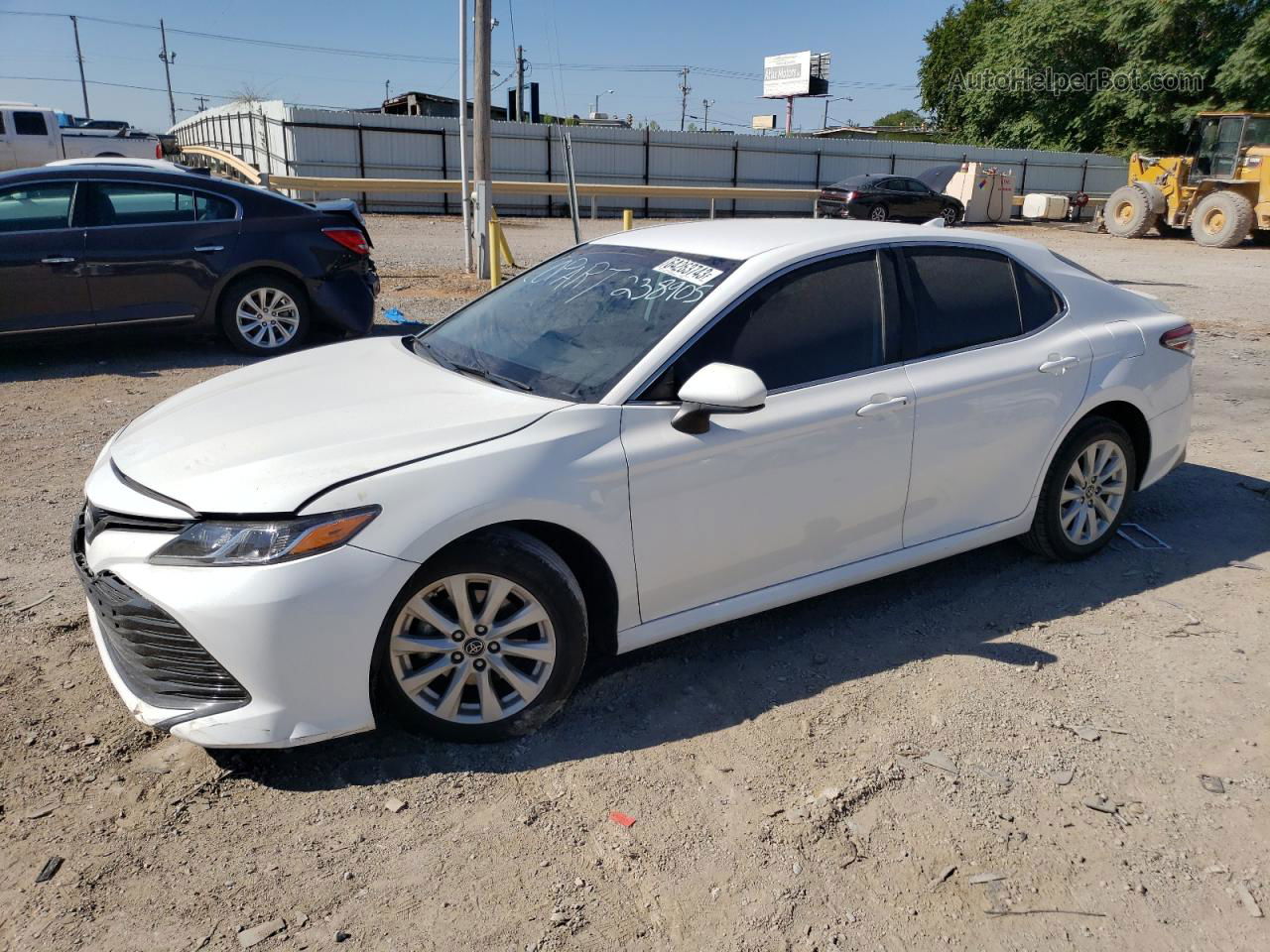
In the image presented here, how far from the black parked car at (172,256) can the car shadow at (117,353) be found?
13 centimetres

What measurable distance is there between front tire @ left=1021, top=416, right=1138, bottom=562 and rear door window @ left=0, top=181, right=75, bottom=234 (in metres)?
7.32

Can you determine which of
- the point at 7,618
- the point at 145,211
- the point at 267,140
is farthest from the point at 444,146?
the point at 7,618

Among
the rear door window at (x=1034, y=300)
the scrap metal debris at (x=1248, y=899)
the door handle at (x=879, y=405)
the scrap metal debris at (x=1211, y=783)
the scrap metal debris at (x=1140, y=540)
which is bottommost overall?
the scrap metal debris at (x=1248, y=899)

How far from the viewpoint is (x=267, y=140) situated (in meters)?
31.2

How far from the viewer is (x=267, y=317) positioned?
28.1ft

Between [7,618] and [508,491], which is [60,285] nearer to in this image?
[7,618]

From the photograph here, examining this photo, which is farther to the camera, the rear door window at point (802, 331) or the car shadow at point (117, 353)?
the car shadow at point (117, 353)

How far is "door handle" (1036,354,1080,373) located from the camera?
4281 mm

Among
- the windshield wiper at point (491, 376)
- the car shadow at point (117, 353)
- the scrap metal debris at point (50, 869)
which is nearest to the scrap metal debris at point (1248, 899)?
the windshield wiper at point (491, 376)

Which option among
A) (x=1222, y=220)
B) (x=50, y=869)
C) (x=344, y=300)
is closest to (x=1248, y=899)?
(x=50, y=869)

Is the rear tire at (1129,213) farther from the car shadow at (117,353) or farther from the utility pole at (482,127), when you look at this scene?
the car shadow at (117,353)

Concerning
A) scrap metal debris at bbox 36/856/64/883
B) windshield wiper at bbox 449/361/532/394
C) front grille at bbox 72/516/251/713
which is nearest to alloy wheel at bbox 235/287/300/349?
windshield wiper at bbox 449/361/532/394

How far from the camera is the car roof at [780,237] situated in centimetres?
388

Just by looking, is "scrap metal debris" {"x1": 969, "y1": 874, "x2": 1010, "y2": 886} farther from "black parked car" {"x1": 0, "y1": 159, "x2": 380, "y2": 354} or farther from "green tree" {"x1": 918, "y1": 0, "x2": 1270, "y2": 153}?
"green tree" {"x1": 918, "y1": 0, "x2": 1270, "y2": 153}
